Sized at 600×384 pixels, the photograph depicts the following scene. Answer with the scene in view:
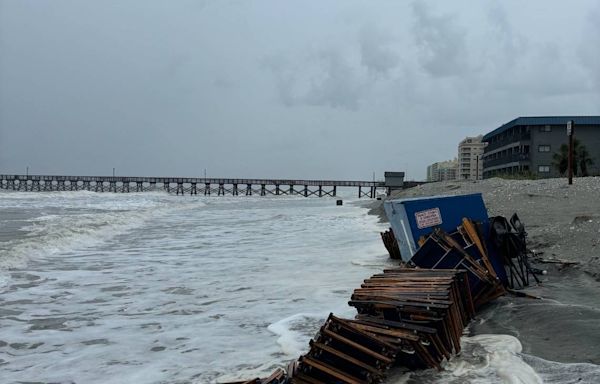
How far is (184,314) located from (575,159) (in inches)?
2381

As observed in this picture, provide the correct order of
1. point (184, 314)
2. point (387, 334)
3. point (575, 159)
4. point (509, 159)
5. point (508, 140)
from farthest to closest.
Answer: point (508, 140) → point (509, 159) → point (575, 159) → point (184, 314) → point (387, 334)

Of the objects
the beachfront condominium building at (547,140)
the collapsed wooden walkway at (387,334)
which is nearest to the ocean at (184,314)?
the collapsed wooden walkway at (387,334)

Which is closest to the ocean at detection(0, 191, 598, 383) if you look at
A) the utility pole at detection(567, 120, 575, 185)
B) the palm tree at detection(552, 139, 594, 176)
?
the utility pole at detection(567, 120, 575, 185)

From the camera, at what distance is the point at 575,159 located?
59250mm

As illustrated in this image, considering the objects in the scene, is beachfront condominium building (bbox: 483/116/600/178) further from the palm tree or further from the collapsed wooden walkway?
the collapsed wooden walkway

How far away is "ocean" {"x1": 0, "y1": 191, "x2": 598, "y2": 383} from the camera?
17.9 ft

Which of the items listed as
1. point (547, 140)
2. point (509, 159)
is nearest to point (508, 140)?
point (509, 159)

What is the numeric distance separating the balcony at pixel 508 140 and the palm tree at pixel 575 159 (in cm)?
587

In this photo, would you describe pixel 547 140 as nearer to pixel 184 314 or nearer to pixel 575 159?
pixel 575 159

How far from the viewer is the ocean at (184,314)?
544 cm

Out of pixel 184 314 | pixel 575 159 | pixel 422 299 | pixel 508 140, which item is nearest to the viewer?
pixel 422 299

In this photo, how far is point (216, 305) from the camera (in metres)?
8.57

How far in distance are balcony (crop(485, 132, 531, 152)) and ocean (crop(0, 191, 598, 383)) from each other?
196ft

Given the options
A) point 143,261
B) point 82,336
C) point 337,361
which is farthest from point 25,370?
point 143,261
